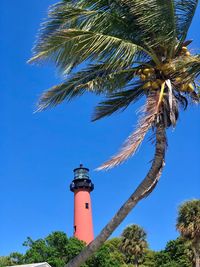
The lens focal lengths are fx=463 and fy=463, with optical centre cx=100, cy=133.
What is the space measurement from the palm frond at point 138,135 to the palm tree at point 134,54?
0.8 inches

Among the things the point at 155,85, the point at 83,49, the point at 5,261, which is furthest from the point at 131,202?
the point at 5,261

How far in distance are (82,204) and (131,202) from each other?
136 ft

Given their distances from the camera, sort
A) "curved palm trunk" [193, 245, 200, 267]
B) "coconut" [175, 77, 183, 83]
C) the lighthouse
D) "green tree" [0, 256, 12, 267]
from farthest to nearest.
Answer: the lighthouse, "green tree" [0, 256, 12, 267], "curved palm trunk" [193, 245, 200, 267], "coconut" [175, 77, 183, 83]

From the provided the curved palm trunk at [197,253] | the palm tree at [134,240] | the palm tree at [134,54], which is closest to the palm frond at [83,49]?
the palm tree at [134,54]

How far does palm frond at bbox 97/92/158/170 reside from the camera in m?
8.82

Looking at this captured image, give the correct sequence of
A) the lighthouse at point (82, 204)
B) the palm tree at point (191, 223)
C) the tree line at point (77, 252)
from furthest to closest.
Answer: the lighthouse at point (82, 204), the tree line at point (77, 252), the palm tree at point (191, 223)

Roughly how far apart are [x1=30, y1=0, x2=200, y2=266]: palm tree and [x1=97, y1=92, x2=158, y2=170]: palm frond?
19 mm

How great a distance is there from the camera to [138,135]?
30.1 feet

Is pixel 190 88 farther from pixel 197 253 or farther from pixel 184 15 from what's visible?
pixel 197 253

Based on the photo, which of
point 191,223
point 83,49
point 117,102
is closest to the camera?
point 83,49

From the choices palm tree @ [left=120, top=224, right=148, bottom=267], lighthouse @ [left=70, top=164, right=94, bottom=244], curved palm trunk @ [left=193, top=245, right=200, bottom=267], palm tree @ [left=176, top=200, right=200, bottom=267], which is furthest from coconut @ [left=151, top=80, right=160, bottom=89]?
lighthouse @ [left=70, top=164, right=94, bottom=244]

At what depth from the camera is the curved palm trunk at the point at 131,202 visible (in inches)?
356

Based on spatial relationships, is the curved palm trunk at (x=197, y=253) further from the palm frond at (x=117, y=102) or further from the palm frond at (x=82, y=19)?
the palm frond at (x=82, y=19)

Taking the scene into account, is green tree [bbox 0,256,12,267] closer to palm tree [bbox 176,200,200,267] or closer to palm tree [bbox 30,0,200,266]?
palm tree [bbox 176,200,200,267]
